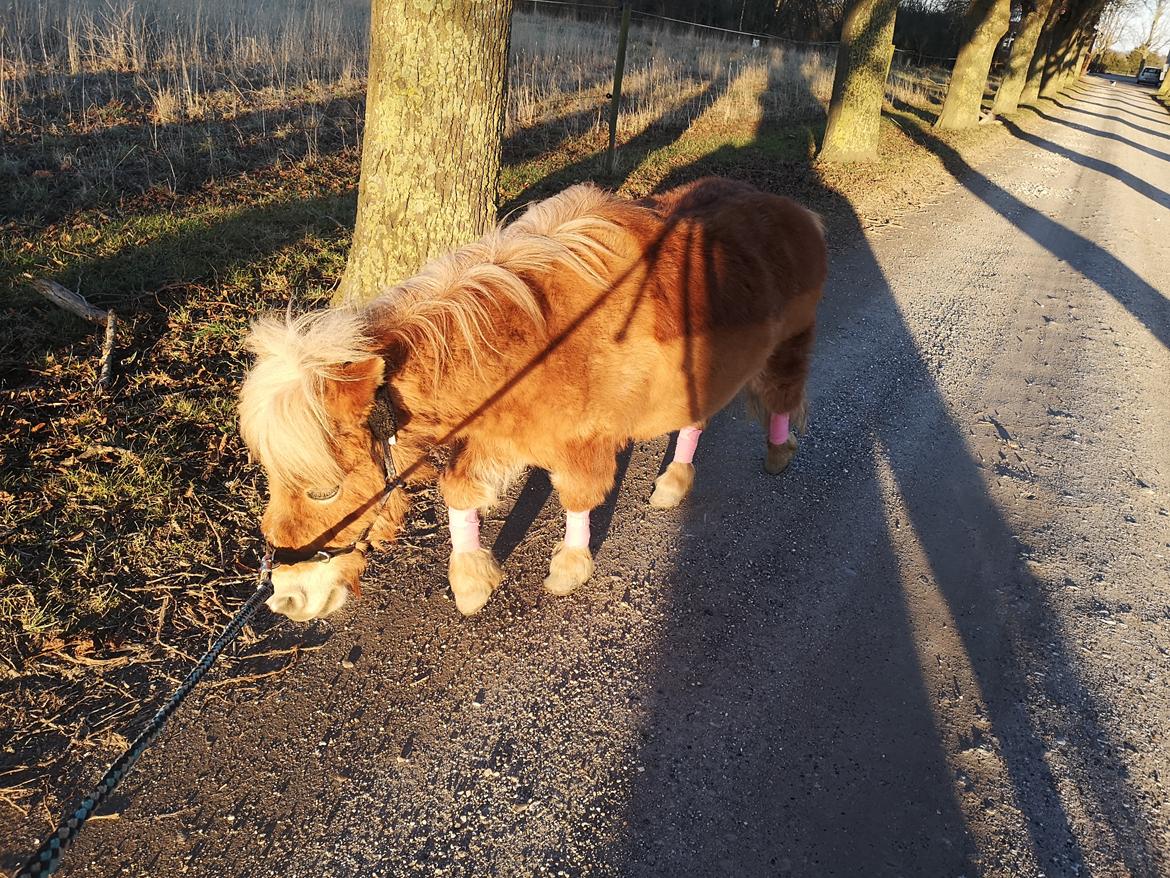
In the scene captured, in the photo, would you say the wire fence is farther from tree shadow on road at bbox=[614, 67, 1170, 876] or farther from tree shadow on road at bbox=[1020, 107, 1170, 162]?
tree shadow on road at bbox=[614, 67, 1170, 876]

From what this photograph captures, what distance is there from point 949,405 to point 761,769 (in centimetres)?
366

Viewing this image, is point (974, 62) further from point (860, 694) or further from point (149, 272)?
point (149, 272)

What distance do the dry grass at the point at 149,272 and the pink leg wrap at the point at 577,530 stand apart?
1426 mm

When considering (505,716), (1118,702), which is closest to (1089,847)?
(1118,702)

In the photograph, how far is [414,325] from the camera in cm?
232

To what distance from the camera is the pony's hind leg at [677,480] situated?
3.82 m

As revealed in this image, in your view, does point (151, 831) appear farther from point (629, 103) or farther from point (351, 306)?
point (629, 103)

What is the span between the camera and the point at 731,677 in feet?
9.18

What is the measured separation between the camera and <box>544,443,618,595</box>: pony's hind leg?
110 inches

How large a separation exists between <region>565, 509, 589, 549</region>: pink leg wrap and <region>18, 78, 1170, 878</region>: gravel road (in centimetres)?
27

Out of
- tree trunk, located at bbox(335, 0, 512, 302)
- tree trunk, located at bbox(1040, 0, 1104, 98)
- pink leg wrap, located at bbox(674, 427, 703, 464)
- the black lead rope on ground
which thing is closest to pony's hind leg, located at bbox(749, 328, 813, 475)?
pink leg wrap, located at bbox(674, 427, 703, 464)

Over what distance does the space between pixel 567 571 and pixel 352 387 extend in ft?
5.10

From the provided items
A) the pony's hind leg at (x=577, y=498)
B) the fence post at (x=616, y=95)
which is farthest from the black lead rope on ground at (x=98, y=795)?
the fence post at (x=616, y=95)

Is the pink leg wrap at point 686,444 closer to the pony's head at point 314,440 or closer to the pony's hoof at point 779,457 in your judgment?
the pony's hoof at point 779,457
